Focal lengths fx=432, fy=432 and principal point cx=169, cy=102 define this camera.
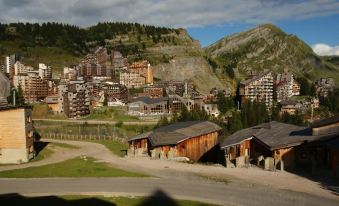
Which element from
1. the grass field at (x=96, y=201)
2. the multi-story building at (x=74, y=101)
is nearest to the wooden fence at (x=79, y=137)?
the multi-story building at (x=74, y=101)

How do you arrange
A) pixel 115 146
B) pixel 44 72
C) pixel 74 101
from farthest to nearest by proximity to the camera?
pixel 44 72 < pixel 74 101 < pixel 115 146

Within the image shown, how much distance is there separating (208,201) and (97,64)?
148 m

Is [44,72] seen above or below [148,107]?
above

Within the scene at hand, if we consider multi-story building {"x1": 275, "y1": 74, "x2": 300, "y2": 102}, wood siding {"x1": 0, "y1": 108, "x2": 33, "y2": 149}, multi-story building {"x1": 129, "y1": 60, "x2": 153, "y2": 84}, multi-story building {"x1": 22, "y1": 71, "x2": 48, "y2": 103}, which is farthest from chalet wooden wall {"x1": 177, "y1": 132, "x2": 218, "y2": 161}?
multi-story building {"x1": 129, "y1": 60, "x2": 153, "y2": 84}

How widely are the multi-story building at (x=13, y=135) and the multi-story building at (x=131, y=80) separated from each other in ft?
375

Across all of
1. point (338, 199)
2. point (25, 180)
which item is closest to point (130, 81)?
point (25, 180)

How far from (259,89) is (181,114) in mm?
64506

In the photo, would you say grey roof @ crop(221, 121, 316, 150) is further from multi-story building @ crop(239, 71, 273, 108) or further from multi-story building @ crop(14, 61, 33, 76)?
multi-story building @ crop(14, 61, 33, 76)

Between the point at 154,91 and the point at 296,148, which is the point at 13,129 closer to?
the point at 296,148

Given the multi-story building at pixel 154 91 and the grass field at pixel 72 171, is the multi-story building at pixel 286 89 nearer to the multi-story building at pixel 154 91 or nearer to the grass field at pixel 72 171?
the multi-story building at pixel 154 91

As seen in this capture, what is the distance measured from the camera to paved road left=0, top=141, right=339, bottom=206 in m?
28.6

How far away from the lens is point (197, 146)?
52.5 meters

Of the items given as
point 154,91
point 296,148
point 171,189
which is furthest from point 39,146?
point 154,91

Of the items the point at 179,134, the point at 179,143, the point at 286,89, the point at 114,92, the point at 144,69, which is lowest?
the point at 179,143
